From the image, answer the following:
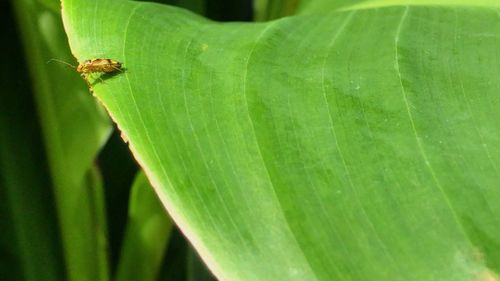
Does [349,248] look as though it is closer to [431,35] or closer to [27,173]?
[431,35]

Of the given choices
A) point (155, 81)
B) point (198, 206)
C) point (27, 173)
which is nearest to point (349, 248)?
point (198, 206)

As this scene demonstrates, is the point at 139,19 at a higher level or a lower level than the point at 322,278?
higher

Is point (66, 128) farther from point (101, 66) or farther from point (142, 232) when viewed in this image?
point (101, 66)

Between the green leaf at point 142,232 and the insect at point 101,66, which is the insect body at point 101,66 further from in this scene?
the green leaf at point 142,232

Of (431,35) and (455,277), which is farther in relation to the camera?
(431,35)

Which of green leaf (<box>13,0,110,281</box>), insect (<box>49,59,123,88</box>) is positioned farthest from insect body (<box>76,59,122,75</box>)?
green leaf (<box>13,0,110,281</box>)

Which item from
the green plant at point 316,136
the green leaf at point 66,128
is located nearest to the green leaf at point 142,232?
the green leaf at point 66,128

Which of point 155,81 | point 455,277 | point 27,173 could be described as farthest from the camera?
point 27,173

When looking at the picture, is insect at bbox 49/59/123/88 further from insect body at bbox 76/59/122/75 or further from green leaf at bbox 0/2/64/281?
green leaf at bbox 0/2/64/281
